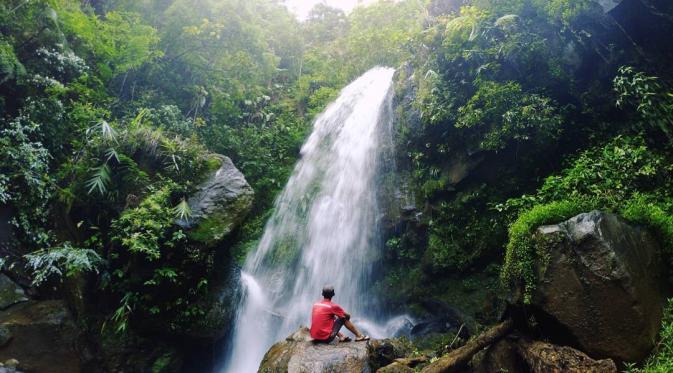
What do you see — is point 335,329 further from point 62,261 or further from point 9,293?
point 9,293

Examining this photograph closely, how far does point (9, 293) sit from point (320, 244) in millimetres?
6865

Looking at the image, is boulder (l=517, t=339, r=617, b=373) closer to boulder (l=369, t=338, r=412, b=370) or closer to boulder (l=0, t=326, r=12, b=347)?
boulder (l=369, t=338, r=412, b=370)

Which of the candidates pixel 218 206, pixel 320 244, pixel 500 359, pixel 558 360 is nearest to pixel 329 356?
pixel 500 359

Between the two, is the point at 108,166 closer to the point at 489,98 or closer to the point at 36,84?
the point at 36,84

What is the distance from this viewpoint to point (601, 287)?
4.98 m

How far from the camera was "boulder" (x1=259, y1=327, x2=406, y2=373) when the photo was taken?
549 cm

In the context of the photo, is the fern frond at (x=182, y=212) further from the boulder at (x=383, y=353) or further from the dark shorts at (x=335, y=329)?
the boulder at (x=383, y=353)

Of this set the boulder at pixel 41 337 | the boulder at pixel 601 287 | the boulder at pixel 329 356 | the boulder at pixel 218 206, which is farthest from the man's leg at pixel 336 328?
the boulder at pixel 41 337

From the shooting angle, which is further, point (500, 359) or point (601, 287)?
point (500, 359)

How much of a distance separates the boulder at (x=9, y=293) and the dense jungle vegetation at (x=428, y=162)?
0.19m

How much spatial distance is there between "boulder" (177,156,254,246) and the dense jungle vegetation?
10.1 inches

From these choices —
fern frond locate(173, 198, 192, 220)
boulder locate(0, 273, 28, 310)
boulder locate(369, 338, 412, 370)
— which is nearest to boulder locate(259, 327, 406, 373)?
boulder locate(369, 338, 412, 370)

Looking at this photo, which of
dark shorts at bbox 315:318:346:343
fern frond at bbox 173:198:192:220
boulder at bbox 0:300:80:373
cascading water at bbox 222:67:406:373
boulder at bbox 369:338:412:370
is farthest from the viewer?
cascading water at bbox 222:67:406:373

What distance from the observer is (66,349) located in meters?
7.65
